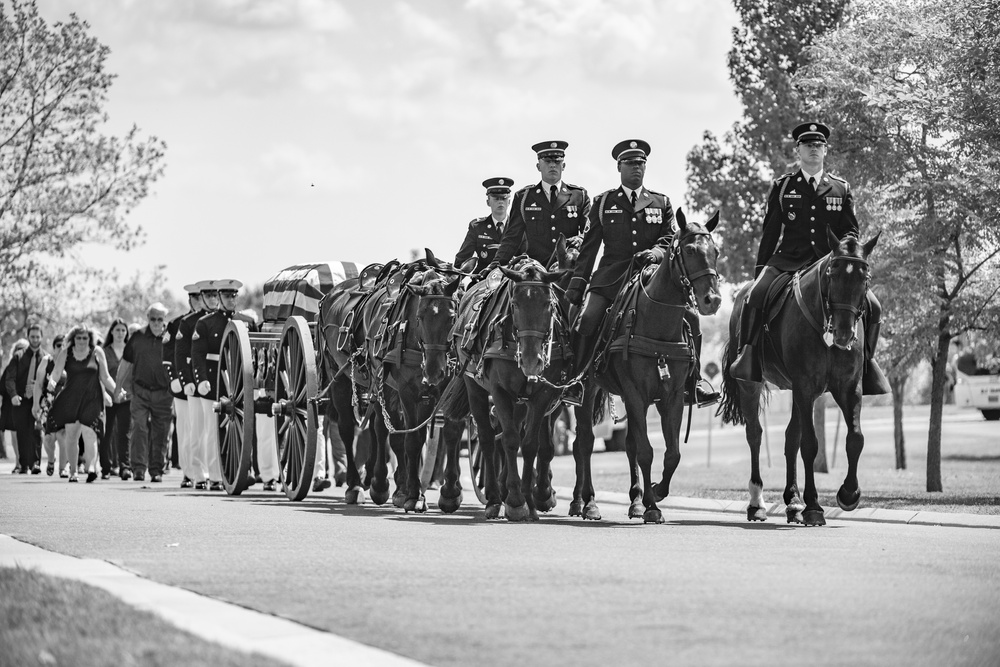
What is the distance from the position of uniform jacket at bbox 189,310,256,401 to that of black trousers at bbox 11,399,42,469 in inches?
291

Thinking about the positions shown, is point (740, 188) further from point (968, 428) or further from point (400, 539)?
point (968, 428)

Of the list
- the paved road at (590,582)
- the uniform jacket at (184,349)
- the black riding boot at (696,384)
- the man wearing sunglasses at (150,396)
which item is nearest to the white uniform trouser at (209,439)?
the uniform jacket at (184,349)

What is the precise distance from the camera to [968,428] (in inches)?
2104

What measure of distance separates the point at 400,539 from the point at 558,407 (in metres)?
4.74

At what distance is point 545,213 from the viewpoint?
669 inches

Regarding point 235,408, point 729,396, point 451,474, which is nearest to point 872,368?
point 729,396

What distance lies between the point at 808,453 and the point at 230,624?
8.16 m

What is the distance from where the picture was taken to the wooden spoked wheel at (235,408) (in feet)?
66.1

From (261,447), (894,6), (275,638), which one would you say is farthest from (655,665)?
(894,6)

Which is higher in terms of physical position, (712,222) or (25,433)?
(712,222)

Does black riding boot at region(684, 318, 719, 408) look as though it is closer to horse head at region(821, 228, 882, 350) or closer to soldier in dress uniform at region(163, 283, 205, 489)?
horse head at region(821, 228, 882, 350)

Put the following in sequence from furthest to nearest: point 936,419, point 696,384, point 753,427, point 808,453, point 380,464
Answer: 1. point 936,419
2. point 380,464
3. point 753,427
4. point 696,384
5. point 808,453

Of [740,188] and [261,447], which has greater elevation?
[740,188]

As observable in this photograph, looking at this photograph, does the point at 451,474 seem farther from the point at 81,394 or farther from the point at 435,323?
the point at 81,394
